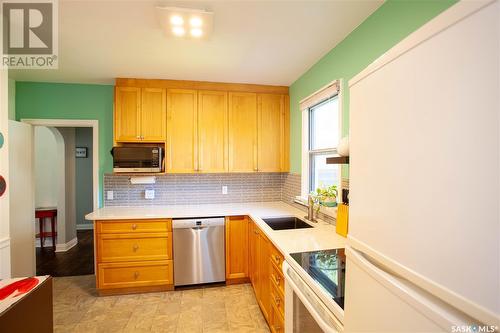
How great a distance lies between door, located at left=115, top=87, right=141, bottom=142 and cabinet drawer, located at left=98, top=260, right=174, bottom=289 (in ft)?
4.70

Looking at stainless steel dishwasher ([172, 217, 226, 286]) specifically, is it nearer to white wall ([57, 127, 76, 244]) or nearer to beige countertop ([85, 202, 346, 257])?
beige countertop ([85, 202, 346, 257])

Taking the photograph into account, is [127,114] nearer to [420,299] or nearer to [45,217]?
[45,217]

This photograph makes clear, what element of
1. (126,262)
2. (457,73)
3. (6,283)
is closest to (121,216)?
(126,262)

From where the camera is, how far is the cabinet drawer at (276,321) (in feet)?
5.37

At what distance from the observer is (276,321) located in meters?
1.77

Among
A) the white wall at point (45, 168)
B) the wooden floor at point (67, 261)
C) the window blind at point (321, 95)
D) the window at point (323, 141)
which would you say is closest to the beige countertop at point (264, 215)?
the window at point (323, 141)

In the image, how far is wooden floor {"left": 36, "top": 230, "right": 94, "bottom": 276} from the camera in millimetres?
3150

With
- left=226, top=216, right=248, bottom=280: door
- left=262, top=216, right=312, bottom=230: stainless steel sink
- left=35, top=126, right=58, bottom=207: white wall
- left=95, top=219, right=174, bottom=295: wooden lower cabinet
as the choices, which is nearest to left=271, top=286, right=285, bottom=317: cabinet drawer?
left=262, top=216, right=312, bottom=230: stainless steel sink

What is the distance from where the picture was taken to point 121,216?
8.35 ft

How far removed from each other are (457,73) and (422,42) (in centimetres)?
12

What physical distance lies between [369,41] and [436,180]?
1586 millimetres
